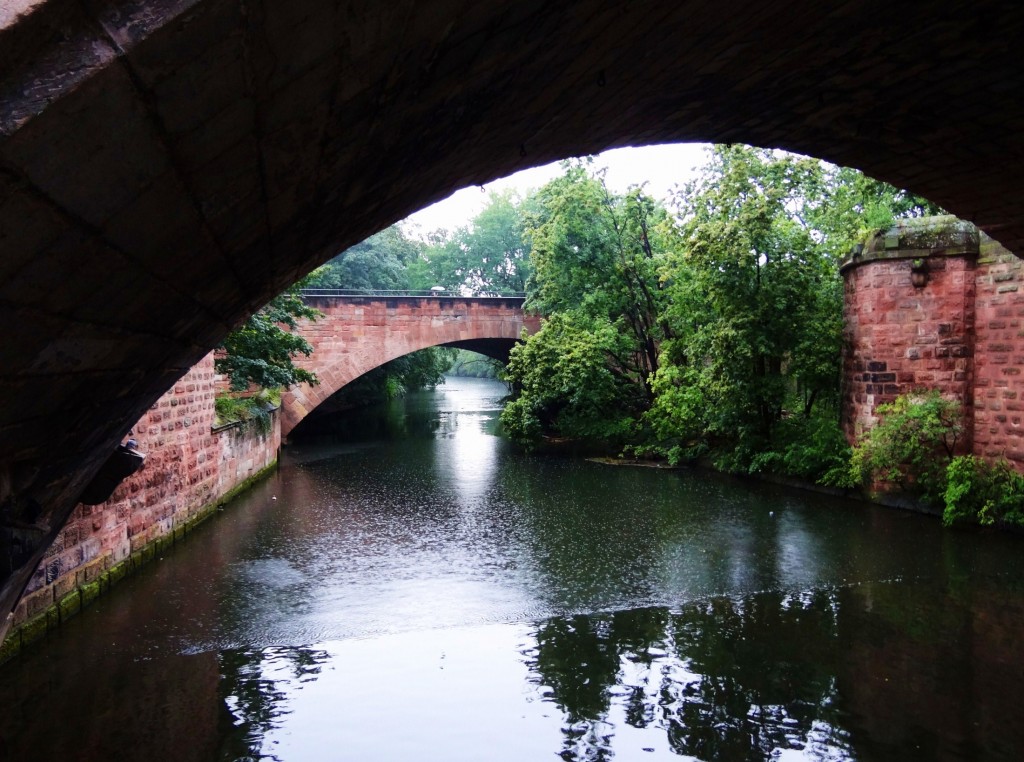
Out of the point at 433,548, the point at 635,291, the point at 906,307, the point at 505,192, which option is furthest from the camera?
the point at 505,192

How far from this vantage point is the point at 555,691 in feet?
16.3

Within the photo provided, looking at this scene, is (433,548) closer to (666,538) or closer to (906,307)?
(666,538)

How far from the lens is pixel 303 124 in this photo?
149 cm

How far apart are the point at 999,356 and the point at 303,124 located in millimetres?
10377

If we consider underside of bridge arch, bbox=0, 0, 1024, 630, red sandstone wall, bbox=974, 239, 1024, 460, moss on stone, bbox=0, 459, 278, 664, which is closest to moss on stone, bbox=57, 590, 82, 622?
moss on stone, bbox=0, 459, 278, 664

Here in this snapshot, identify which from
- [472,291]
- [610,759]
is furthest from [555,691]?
[472,291]

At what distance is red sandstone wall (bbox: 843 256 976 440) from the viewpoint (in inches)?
396

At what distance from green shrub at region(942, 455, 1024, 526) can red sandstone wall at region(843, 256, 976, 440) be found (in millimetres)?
614

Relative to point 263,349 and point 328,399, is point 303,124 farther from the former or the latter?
point 328,399

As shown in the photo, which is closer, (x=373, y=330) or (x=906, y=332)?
(x=906, y=332)

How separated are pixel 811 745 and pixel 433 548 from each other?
518cm

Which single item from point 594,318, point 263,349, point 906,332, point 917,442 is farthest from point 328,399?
point 917,442

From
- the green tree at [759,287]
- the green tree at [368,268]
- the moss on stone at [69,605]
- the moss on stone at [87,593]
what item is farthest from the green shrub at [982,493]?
the green tree at [368,268]

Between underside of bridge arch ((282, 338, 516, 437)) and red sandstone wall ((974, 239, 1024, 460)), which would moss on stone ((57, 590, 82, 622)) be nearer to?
red sandstone wall ((974, 239, 1024, 460))
